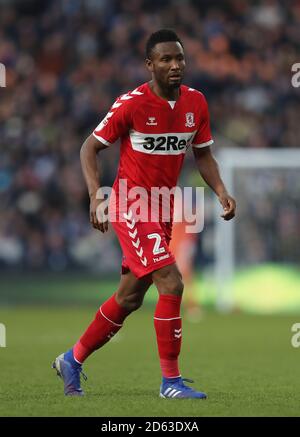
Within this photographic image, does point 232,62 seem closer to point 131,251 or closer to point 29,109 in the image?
point 29,109

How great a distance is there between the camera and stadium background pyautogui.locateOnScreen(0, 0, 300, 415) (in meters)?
15.5

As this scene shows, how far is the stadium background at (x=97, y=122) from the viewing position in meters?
15.5

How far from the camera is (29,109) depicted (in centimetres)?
2009

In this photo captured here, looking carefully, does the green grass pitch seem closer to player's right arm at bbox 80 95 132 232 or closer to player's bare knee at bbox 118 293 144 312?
player's bare knee at bbox 118 293 144 312

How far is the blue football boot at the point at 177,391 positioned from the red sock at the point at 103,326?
475 mm

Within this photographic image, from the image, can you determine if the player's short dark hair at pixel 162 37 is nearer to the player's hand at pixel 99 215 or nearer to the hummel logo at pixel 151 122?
the hummel logo at pixel 151 122

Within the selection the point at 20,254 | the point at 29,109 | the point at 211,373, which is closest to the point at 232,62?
the point at 29,109

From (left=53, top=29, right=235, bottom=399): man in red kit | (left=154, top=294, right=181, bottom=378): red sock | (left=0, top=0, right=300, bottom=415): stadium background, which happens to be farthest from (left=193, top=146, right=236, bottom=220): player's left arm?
(left=0, top=0, right=300, bottom=415): stadium background

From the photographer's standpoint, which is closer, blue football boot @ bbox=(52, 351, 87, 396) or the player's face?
the player's face

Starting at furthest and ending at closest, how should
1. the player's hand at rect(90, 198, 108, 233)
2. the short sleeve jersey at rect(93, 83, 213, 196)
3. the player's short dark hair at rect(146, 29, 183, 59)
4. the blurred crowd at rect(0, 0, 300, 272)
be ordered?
the blurred crowd at rect(0, 0, 300, 272)
the short sleeve jersey at rect(93, 83, 213, 196)
the player's short dark hair at rect(146, 29, 183, 59)
the player's hand at rect(90, 198, 108, 233)

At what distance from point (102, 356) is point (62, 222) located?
8.26 m

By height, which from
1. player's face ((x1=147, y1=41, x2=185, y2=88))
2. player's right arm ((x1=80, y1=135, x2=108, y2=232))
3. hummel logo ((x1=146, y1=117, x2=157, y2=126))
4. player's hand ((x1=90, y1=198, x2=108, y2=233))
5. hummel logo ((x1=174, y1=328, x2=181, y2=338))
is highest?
player's face ((x1=147, y1=41, x2=185, y2=88))

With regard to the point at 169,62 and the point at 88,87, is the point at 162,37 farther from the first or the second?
the point at 88,87

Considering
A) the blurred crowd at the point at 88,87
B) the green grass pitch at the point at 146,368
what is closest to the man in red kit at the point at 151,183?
the green grass pitch at the point at 146,368
